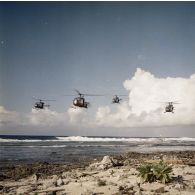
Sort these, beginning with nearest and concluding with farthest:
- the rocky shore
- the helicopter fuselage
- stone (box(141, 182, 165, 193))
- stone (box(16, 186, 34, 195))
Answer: stone (box(141, 182, 165, 193)) → the rocky shore → stone (box(16, 186, 34, 195)) → the helicopter fuselage

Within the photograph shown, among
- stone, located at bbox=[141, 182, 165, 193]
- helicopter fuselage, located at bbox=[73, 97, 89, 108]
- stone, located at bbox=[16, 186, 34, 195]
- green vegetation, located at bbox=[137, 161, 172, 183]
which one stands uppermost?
helicopter fuselage, located at bbox=[73, 97, 89, 108]

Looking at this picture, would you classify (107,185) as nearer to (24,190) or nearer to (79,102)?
(24,190)

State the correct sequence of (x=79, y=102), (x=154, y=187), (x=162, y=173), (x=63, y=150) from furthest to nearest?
(x=63, y=150), (x=79, y=102), (x=162, y=173), (x=154, y=187)

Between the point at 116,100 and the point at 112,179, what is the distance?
1927cm

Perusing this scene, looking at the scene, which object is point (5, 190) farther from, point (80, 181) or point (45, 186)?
point (80, 181)

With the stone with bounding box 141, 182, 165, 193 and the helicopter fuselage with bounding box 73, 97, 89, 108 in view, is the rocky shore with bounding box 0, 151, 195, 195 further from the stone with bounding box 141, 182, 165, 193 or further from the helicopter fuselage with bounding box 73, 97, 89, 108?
the helicopter fuselage with bounding box 73, 97, 89, 108

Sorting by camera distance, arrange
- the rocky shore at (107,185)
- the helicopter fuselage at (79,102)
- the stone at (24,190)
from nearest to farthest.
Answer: the rocky shore at (107,185) → the stone at (24,190) → the helicopter fuselage at (79,102)

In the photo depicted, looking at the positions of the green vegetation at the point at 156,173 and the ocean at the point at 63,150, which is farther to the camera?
the ocean at the point at 63,150

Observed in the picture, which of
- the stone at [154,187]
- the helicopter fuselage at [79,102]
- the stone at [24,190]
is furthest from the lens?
the helicopter fuselage at [79,102]

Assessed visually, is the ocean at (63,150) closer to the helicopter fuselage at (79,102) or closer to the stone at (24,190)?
the helicopter fuselage at (79,102)

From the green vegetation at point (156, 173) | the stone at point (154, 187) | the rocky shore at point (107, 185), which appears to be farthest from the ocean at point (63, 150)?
the stone at point (154, 187)

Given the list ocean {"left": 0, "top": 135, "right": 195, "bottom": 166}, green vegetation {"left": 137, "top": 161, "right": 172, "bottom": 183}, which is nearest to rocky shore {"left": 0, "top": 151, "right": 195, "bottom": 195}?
green vegetation {"left": 137, "top": 161, "right": 172, "bottom": 183}

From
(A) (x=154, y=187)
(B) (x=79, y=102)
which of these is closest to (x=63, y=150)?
(B) (x=79, y=102)

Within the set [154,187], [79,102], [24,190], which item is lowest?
[24,190]
